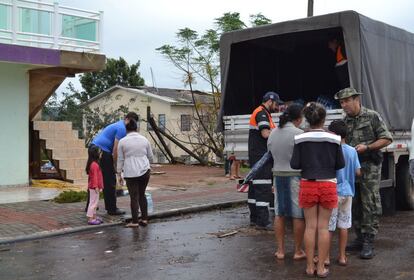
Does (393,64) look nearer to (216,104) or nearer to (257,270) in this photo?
(257,270)

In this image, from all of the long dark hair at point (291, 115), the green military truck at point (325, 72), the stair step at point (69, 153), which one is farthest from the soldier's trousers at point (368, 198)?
the stair step at point (69, 153)

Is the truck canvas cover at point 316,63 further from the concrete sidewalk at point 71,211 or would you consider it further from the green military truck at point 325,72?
the concrete sidewalk at point 71,211

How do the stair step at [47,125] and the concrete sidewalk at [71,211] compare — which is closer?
the concrete sidewalk at [71,211]

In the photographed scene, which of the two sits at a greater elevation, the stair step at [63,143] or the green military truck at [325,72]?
the green military truck at [325,72]

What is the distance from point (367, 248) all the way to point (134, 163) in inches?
152

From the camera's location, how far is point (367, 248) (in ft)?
21.9

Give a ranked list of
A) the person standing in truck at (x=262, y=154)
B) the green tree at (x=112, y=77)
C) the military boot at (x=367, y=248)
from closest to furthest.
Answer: the military boot at (x=367, y=248), the person standing in truck at (x=262, y=154), the green tree at (x=112, y=77)

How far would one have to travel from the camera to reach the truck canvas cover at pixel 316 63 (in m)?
8.73

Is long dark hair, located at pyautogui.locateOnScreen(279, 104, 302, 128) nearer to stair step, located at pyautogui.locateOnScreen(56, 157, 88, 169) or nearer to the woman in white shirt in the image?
the woman in white shirt

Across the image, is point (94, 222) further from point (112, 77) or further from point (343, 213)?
point (112, 77)

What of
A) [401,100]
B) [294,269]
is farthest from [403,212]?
[294,269]

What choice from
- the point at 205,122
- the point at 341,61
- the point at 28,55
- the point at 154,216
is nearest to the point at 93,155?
the point at 154,216

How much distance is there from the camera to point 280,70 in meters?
11.1

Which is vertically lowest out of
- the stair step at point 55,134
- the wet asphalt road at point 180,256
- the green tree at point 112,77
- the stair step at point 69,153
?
the wet asphalt road at point 180,256
